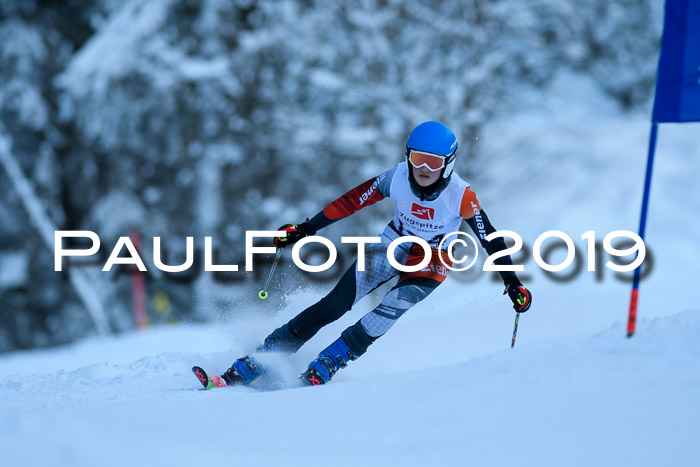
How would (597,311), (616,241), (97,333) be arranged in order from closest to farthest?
(597,311) → (616,241) → (97,333)

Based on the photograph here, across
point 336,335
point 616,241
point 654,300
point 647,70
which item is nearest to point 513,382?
point 336,335

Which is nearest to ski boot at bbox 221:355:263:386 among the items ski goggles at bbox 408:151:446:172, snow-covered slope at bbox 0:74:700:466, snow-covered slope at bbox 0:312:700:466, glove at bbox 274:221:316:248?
snow-covered slope at bbox 0:74:700:466

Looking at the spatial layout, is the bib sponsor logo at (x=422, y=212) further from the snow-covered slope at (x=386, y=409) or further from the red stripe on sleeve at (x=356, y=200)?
the snow-covered slope at (x=386, y=409)

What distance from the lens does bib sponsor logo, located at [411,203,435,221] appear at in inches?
170

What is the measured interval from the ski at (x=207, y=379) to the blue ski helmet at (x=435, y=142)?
186 cm

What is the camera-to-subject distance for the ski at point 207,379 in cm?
416

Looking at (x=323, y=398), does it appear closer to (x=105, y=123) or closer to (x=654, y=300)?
(x=654, y=300)

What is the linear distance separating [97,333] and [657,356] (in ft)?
47.3

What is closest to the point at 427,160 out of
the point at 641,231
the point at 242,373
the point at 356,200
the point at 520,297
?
the point at 356,200

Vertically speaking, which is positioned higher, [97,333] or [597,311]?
[597,311]

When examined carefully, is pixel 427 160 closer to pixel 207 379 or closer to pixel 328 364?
pixel 328 364

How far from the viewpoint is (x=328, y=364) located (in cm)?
429

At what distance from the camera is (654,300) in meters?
9.00

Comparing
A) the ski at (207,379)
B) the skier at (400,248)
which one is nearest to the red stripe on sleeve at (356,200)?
the skier at (400,248)
